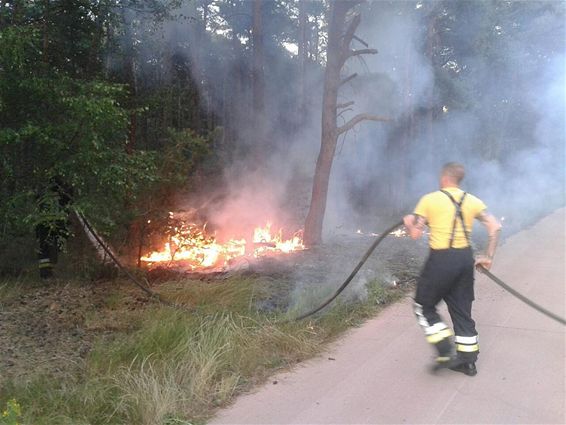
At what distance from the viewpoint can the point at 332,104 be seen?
938cm

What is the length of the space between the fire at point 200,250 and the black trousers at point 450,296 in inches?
170

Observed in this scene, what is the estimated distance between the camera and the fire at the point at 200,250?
309 inches

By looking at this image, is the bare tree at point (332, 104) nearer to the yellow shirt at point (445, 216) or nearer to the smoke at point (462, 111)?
the smoke at point (462, 111)

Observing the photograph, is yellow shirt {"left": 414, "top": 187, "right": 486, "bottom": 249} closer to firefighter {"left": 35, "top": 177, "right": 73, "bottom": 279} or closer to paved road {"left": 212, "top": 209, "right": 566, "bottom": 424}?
paved road {"left": 212, "top": 209, "right": 566, "bottom": 424}

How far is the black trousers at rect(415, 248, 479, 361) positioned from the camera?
3.80 m

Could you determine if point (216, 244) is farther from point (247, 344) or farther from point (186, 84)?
point (186, 84)

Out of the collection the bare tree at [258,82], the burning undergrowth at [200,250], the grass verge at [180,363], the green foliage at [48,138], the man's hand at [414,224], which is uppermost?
the bare tree at [258,82]

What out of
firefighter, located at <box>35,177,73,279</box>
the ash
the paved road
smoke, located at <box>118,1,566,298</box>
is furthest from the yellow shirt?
smoke, located at <box>118,1,566,298</box>

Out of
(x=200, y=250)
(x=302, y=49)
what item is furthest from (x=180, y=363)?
(x=302, y=49)

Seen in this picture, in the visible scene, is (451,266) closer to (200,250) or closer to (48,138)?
(48,138)

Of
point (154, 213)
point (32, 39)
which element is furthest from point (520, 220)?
point (32, 39)

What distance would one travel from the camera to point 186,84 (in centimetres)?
1321

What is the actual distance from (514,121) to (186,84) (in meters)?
10.9

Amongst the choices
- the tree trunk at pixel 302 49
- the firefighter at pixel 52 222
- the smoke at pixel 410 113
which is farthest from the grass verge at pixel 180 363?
the tree trunk at pixel 302 49
